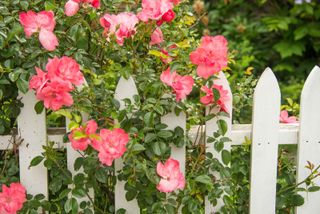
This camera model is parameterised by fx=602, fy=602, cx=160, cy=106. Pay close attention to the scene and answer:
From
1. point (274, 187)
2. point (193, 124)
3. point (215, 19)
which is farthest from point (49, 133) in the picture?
point (215, 19)

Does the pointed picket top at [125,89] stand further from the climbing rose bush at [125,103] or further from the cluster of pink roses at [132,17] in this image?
the cluster of pink roses at [132,17]

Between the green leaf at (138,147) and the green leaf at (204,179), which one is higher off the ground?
the green leaf at (138,147)

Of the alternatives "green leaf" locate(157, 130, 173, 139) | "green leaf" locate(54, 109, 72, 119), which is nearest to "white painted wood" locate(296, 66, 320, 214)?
"green leaf" locate(157, 130, 173, 139)

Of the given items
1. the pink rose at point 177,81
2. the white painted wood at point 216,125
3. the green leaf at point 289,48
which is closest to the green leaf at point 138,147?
Result: the pink rose at point 177,81

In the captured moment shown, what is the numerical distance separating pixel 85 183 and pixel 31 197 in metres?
0.22

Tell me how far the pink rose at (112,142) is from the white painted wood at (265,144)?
534 mm

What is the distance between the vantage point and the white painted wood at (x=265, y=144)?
211cm

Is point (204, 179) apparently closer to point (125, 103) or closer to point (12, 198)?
point (125, 103)

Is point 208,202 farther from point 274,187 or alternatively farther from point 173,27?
point 173,27

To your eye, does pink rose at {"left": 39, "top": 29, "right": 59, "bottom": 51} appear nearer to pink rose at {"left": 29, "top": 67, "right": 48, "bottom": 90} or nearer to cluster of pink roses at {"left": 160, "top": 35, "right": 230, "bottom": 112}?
pink rose at {"left": 29, "top": 67, "right": 48, "bottom": 90}

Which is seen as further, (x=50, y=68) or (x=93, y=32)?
(x=93, y=32)

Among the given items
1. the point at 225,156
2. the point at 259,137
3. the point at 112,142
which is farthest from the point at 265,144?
the point at 112,142

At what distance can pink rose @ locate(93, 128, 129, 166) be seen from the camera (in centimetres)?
182

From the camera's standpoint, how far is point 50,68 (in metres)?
1.80
